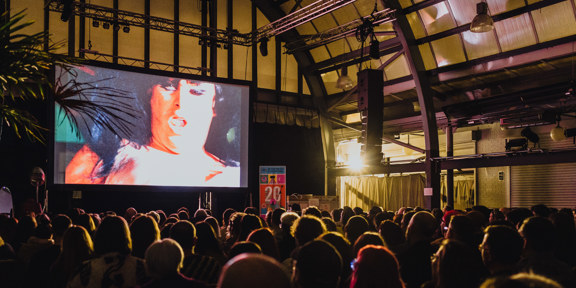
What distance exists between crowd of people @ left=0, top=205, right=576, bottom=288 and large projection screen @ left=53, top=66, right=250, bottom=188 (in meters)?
5.95

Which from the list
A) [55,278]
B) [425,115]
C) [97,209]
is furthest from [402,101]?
[55,278]

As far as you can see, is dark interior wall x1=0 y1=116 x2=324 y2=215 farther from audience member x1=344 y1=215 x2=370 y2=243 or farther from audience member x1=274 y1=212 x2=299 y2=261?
audience member x1=344 y1=215 x2=370 y2=243

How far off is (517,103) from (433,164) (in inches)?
119

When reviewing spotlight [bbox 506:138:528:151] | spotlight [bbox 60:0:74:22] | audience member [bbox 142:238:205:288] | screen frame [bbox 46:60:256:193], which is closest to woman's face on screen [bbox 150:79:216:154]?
screen frame [bbox 46:60:256:193]

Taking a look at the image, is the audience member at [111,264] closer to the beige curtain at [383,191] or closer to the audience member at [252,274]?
the audience member at [252,274]

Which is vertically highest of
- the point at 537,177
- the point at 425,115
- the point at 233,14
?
the point at 233,14

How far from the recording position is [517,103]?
1216 cm

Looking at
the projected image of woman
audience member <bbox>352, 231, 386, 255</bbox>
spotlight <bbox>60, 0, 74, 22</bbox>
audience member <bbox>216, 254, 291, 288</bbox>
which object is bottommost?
audience member <bbox>352, 231, 386, 255</bbox>

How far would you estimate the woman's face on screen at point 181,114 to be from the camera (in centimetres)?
1228

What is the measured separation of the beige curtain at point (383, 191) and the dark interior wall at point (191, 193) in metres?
1.41

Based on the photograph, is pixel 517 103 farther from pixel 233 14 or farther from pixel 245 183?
pixel 233 14

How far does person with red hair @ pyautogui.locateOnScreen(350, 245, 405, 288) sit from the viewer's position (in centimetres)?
253

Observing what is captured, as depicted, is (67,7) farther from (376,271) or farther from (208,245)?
(376,271)

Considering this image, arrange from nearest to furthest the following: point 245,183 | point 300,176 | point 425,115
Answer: point 245,183, point 425,115, point 300,176
